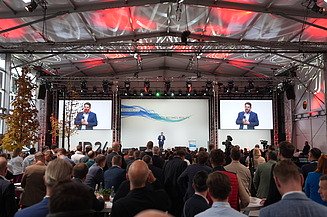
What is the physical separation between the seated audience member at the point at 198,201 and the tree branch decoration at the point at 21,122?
9.79 metres

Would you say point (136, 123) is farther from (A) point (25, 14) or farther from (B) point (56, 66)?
(A) point (25, 14)

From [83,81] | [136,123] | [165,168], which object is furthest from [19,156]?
[136,123]

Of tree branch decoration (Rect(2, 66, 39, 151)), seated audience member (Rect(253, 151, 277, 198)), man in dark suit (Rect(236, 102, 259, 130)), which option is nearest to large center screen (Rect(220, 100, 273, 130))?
man in dark suit (Rect(236, 102, 259, 130))

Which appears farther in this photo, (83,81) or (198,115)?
(198,115)

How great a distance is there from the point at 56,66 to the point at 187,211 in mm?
17331

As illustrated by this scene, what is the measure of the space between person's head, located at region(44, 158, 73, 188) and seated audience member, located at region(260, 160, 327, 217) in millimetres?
1414

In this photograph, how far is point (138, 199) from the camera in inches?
121

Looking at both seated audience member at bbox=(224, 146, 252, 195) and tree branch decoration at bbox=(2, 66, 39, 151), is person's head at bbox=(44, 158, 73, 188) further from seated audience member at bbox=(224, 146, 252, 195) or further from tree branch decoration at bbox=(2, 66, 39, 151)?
tree branch decoration at bbox=(2, 66, 39, 151)

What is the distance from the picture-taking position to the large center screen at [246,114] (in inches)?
828

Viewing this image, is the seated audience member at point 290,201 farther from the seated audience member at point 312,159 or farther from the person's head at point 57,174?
the seated audience member at point 312,159

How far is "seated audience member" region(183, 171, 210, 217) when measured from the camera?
11.2ft

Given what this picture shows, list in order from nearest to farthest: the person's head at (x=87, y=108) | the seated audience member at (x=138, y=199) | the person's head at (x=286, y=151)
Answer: the seated audience member at (x=138, y=199)
the person's head at (x=286, y=151)
the person's head at (x=87, y=108)

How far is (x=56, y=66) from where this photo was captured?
1948cm

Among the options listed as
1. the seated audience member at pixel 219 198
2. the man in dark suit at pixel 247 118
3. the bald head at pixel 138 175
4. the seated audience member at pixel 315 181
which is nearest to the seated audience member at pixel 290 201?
the seated audience member at pixel 219 198
